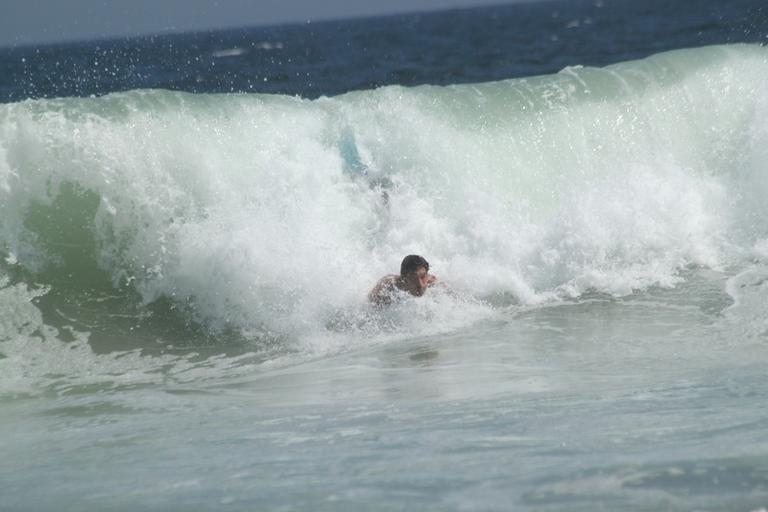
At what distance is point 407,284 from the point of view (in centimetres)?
835

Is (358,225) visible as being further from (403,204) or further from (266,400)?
(266,400)

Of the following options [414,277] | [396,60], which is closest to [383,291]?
[414,277]

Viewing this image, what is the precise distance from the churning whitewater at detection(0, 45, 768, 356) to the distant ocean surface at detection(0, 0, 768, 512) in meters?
0.03

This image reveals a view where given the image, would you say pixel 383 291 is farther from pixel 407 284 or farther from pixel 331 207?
pixel 331 207

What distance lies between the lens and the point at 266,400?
20.0 ft

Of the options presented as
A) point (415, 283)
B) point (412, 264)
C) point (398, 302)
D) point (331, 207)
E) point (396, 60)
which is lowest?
point (398, 302)

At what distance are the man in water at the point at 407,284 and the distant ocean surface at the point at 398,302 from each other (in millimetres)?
93

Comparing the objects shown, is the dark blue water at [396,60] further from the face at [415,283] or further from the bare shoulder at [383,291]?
the face at [415,283]

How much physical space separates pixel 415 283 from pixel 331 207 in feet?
5.76

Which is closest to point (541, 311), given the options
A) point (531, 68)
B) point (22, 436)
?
point (22, 436)

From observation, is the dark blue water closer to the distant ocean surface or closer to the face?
the distant ocean surface

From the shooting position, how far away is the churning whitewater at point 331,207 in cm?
877

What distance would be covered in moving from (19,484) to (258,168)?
5792 mm

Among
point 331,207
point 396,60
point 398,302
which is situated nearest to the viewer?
point 398,302
